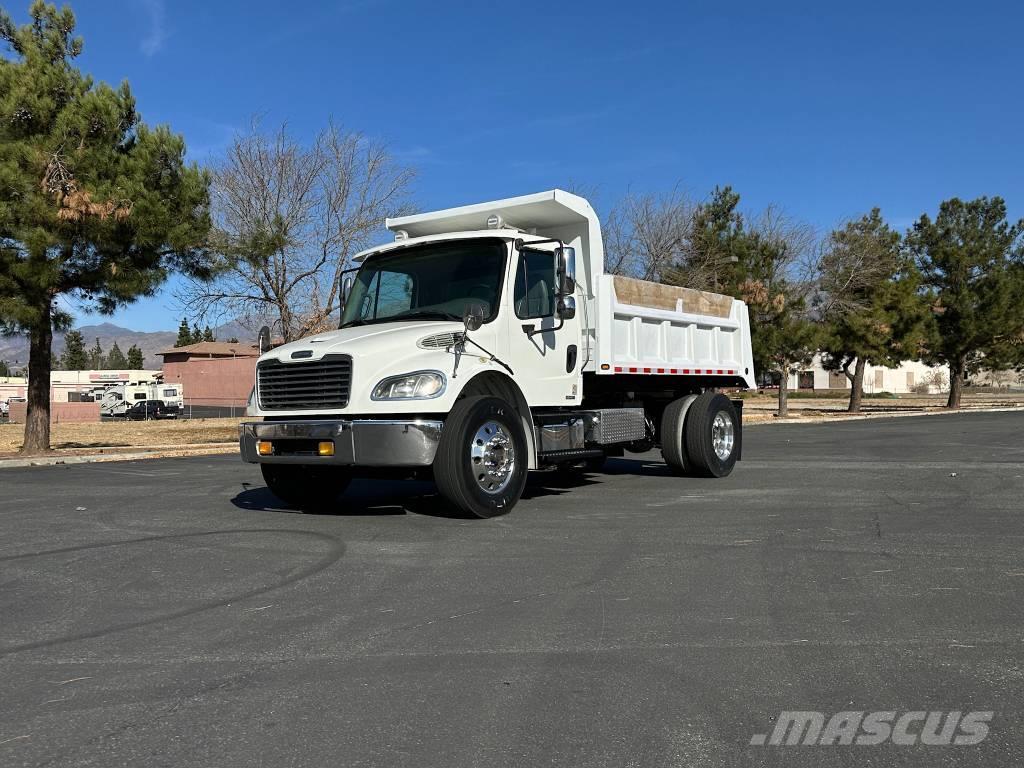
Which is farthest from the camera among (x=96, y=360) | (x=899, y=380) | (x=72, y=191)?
(x=96, y=360)

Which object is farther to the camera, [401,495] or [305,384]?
[401,495]

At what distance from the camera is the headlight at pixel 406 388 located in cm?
823

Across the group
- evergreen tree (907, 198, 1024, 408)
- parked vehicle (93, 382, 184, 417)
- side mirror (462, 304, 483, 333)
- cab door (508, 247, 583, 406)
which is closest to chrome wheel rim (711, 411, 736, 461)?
cab door (508, 247, 583, 406)

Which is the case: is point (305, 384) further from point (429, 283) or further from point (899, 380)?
point (899, 380)

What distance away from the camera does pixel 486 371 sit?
8.89 m

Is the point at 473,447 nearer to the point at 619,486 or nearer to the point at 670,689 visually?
the point at 619,486

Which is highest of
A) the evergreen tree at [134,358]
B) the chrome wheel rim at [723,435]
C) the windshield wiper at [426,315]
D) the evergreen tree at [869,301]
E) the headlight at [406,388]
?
the evergreen tree at [134,358]

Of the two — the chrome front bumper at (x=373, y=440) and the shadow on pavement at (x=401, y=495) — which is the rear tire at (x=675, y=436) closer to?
the shadow on pavement at (x=401, y=495)

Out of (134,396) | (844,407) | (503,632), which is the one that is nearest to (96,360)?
(134,396)

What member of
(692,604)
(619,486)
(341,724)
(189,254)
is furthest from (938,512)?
(189,254)

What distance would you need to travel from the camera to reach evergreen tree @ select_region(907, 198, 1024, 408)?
44.6m

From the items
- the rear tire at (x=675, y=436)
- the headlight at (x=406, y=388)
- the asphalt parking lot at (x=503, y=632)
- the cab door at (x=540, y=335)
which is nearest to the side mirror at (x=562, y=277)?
the cab door at (x=540, y=335)

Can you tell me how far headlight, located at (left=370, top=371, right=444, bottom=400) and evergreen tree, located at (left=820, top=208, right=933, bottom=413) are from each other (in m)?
29.4

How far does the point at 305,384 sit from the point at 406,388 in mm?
1101
